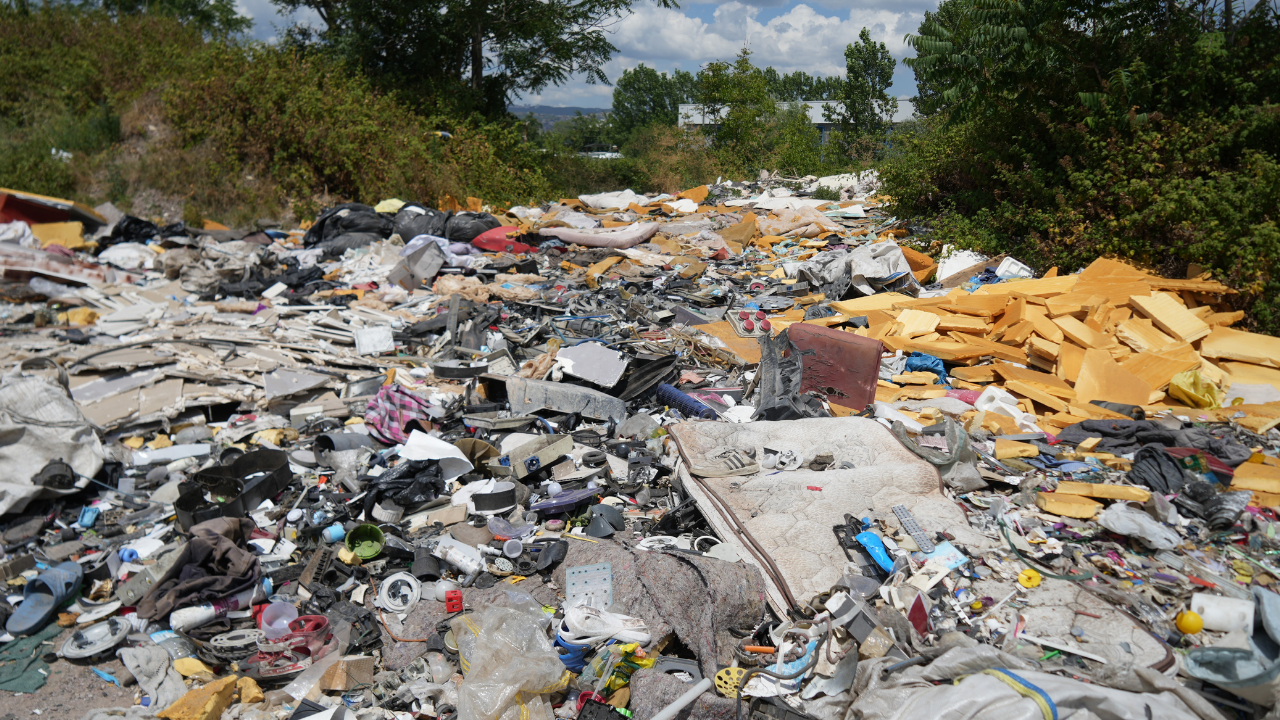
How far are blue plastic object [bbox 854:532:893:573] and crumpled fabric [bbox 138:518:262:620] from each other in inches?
120

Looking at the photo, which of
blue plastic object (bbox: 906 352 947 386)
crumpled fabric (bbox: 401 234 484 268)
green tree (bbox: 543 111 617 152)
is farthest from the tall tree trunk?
green tree (bbox: 543 111 617 152)

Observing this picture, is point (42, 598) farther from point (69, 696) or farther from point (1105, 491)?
point (1105, 491)

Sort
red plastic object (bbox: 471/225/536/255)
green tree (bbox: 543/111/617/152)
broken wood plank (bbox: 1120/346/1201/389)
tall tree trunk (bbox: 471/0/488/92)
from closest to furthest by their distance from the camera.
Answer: broken wood plank (bbox: 1120/346/1201/389), red plastic object (bbox: 471/225/536/255), tall tree trunk (bbox: 471/0/488/92), green tree (bbox: 543/111/617/152)

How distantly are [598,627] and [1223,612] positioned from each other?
7.97ft

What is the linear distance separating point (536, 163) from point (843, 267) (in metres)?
11.9

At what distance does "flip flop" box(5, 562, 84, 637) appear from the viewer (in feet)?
11.6

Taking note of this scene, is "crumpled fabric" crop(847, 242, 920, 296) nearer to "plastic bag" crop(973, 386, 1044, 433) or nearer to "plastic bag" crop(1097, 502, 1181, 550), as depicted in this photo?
"plastic bag" crop(973, 386, 1044, 433)

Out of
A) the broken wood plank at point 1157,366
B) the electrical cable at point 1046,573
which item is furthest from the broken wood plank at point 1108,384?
the electrical cable at point 1046,573

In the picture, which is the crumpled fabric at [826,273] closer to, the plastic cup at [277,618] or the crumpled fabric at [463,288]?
the crumpled fabric at [463,288]

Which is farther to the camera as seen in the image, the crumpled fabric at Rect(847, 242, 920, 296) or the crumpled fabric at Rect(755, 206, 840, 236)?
the crumpled fabric at Rect(755, 206, 840, 236)

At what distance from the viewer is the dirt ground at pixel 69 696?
3.08 m

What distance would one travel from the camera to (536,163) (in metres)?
18.2

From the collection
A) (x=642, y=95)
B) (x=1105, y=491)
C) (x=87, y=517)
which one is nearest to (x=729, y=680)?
(x=1105, y=491)

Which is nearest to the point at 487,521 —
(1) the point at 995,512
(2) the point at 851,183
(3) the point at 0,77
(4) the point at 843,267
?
(1) the point at 995,512
